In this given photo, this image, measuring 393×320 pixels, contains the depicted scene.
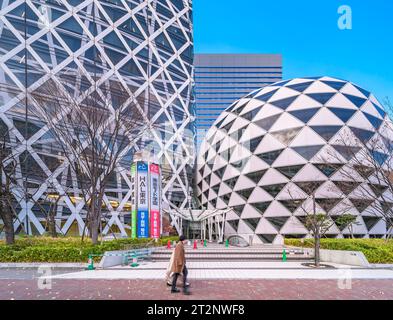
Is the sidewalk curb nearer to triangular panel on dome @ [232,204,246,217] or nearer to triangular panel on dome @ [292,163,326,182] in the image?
triangular panel on dome @ [232,204,246,217]

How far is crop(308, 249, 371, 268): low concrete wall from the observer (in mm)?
15656

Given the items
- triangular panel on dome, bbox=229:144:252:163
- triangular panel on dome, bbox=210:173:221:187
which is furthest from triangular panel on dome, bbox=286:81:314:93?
triangular panel on dome, bbox=210:173:221:187

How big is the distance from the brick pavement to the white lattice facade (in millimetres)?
16043

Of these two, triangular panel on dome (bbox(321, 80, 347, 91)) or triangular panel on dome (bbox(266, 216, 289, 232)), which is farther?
triangular panel on dome (bbox(321, 80, 347, 91))

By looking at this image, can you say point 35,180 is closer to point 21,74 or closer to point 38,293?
point 21,74

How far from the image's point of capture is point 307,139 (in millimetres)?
29969

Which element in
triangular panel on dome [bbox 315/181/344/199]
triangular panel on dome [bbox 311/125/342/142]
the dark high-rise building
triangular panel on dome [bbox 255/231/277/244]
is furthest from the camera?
the dark high-rise building

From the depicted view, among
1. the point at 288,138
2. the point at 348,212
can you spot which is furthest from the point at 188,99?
the point at 348,212

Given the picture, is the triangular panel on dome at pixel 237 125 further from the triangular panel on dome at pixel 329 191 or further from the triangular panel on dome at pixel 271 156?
the triangular panel on dome at pixel 329 191

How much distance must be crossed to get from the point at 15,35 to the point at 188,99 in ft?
74.3

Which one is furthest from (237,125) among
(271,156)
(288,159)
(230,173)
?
(288,159)

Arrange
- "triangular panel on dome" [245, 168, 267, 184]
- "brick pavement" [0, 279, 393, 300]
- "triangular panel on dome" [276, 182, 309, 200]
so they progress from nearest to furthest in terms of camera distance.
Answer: "brick pavement" [0, 279, 393, 300] < "triangular panel on dome" [276, 182, 309, 200] < "triangular panel on dome" [245, 168, 267, 184]

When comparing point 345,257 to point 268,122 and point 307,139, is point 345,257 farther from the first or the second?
point 268,122

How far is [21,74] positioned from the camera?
29.6 m
